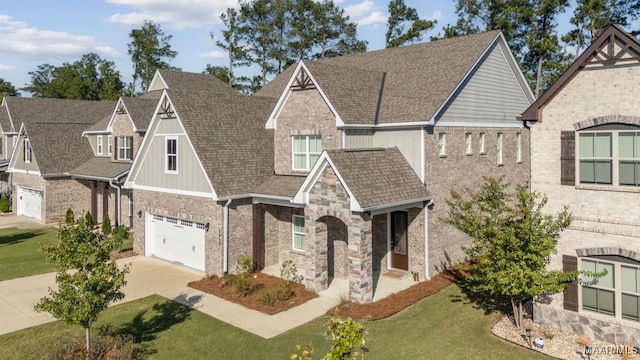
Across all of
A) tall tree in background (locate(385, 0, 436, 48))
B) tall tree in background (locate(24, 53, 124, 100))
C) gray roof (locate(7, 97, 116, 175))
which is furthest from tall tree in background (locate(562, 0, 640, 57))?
tall tree in background (locate(24, 53, 124, 100))

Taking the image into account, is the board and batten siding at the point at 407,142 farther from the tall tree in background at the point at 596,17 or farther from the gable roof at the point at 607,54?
the tall tree in background at the point at 596,17

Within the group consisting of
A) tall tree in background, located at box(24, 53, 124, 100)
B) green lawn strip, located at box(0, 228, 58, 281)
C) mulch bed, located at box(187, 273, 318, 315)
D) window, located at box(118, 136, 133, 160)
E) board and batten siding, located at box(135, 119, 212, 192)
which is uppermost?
tall tree in background, located at box(24, 53, 124, 100)

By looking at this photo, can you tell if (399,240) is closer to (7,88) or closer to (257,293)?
(257,293)

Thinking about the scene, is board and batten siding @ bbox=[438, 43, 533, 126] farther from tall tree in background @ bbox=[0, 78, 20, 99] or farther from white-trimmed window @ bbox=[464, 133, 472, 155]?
tall tree in background @ bbox=[0, 78, 20, 99]

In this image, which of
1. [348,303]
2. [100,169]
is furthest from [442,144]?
[100,169]

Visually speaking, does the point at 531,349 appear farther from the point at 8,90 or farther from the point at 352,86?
the point at 8,90
